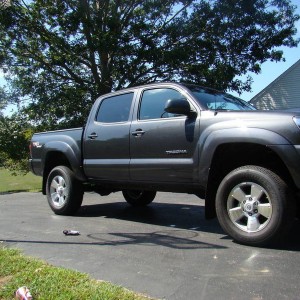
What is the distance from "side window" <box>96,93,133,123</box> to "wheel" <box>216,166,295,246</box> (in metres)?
2.18

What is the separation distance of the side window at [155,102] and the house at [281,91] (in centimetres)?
1524

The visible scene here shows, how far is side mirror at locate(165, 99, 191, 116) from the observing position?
5.09 meters

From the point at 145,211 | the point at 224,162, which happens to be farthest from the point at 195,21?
the point at 224,162

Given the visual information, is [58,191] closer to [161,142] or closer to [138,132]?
[138,132]

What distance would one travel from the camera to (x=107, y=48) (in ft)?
41.4

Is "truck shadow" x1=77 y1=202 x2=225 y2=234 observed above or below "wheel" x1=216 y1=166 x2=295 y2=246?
below

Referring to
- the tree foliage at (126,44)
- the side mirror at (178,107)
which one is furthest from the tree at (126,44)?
the side mirror at (178,107)

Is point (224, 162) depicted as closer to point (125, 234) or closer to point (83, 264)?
point (125, 234)

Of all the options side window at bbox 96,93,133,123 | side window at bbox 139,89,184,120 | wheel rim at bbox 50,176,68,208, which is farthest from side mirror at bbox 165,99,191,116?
wheel rim at bbox 50,176,68,208

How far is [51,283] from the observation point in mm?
3572

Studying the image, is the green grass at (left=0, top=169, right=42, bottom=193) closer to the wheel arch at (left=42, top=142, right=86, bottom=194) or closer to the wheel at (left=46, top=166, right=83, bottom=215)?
the wheel arch at (left=42, top=142, right=86, bottom=194)

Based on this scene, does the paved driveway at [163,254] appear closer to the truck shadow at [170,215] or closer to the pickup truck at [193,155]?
the truck shadow at [170,215]

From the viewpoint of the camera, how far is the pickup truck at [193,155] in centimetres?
435

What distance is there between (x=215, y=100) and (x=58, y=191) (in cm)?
325
